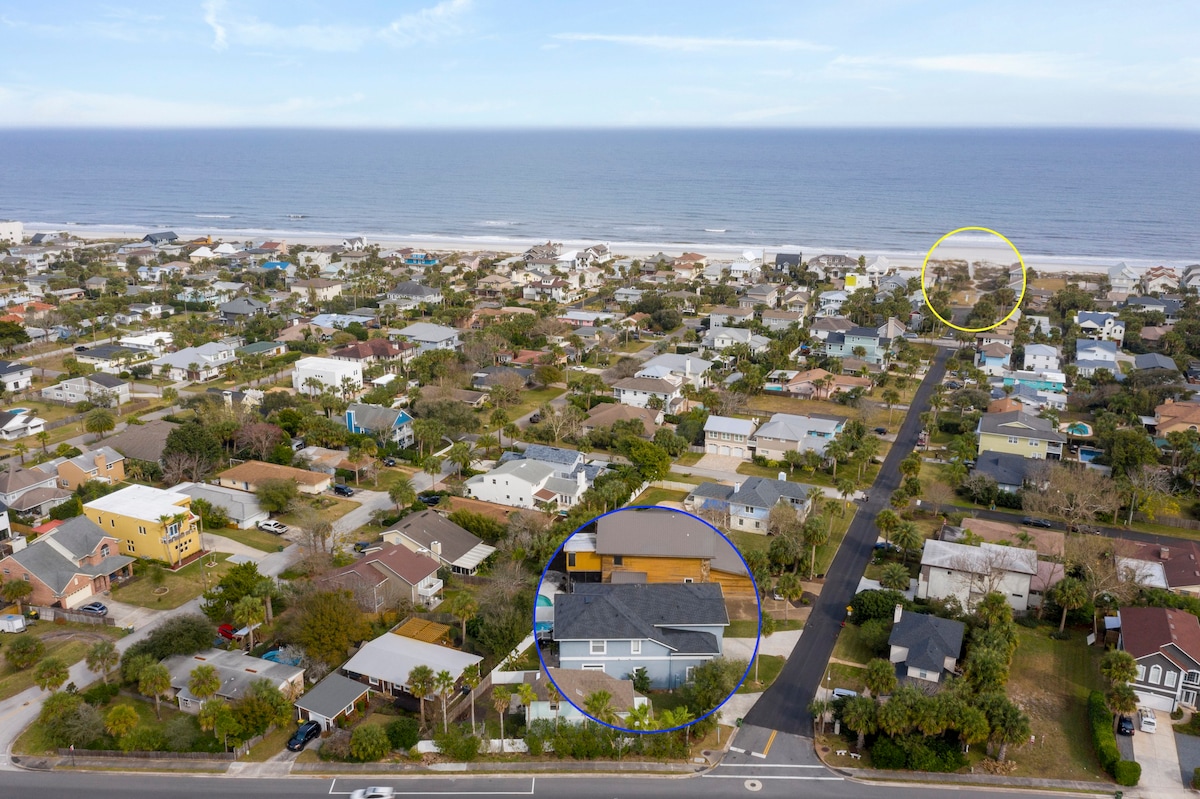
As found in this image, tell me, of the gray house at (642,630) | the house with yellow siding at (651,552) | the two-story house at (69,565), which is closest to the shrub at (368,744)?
the gray house at (642,630)

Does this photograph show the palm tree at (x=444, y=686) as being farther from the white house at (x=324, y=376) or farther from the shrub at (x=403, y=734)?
the white house at (x=324, y=376)

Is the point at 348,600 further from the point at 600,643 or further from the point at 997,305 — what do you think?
the point at 997,305

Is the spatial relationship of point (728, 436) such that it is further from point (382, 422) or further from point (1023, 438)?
point (382, 422)

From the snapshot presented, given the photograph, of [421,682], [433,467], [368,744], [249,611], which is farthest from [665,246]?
[368,744]

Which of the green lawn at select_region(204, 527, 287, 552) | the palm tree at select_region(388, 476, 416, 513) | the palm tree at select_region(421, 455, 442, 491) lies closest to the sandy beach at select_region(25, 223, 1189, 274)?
the palm tree at select_region(421, 455, 442, 491)

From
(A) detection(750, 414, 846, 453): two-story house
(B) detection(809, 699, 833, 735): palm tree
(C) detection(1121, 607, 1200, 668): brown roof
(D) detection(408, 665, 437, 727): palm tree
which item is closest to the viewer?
(D) detection(408, 665, 437, 727): palm tree

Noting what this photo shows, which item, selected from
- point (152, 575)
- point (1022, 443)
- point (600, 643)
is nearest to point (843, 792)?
point (600, 643)

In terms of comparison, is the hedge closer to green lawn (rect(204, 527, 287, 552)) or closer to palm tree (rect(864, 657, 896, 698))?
palm tree (rect(864, 657, 896, 698))
